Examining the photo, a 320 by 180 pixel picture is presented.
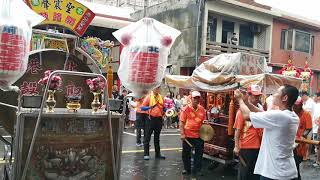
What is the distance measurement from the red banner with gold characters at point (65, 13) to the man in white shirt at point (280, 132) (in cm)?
280

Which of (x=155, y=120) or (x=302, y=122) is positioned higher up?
(x=302, y=122)

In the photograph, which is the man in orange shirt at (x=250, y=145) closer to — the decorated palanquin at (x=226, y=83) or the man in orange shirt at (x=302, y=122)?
the man in orange shirt at (x=302, y=122)

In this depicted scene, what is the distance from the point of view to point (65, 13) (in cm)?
530

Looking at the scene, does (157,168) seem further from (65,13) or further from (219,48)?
(219,48)

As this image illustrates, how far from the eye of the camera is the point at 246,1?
876 inches

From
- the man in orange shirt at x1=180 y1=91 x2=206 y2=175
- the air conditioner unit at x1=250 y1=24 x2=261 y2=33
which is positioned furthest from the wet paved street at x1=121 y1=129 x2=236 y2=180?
the air conditioner unit at x1=250 y1=24 x2=261 y2=33

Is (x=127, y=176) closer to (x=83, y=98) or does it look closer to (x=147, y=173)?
(x=147, y=173)

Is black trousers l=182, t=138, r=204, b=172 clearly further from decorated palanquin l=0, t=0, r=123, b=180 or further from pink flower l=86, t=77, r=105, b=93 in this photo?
pink flower l=86, t=77, r=105, b=93

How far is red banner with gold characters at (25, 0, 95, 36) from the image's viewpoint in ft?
16.9

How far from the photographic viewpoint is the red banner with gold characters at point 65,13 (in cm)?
515

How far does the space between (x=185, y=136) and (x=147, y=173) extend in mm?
1160

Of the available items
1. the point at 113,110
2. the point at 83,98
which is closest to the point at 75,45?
the point at 83,98

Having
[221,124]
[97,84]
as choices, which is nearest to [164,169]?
[221,124]

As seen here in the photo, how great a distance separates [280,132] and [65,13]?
3.38 metres
